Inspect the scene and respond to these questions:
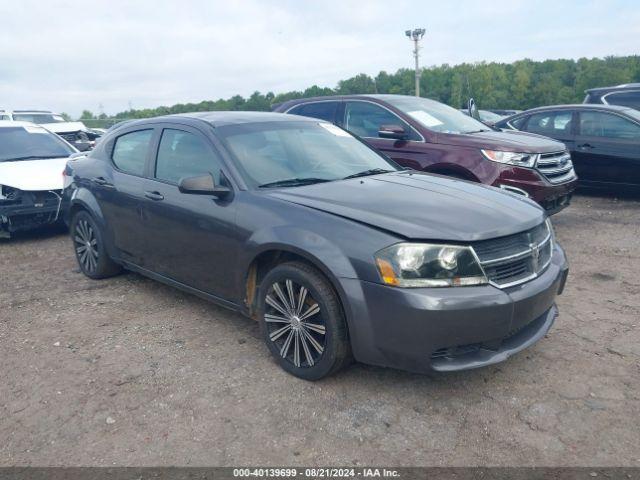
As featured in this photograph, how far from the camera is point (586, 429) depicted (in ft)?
9.37

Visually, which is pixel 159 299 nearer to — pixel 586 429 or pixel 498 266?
pixel 498 266

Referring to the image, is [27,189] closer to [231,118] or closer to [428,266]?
[231,118]

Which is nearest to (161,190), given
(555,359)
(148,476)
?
(148,476)

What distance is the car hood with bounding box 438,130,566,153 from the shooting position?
6.28m

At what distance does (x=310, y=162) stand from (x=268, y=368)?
1.52 m

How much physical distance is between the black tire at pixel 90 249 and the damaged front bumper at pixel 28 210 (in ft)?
5.57

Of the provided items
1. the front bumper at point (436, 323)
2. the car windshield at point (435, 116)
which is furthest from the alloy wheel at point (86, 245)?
the car windshield at point (435, 116)

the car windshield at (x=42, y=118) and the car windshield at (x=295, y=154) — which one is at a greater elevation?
the car windshield at (x=42, y=118)

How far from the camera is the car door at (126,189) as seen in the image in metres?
4.62

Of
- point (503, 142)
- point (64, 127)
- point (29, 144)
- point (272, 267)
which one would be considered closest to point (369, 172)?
point (272, 267)

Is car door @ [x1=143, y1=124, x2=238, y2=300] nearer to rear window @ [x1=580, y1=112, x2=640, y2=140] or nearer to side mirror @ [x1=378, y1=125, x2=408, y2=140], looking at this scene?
side mirror @ [x1=378, y1=125, x2=408, y2=140]

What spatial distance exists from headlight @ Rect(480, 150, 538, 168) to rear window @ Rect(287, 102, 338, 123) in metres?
2.27

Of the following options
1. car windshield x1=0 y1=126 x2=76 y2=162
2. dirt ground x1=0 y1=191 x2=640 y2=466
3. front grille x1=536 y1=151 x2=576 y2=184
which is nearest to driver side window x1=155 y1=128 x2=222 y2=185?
dirt ground x1=0 y1=191 x2=640 y2=466

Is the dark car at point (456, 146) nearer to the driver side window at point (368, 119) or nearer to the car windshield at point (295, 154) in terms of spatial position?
the driver side window at point (368, 119)
